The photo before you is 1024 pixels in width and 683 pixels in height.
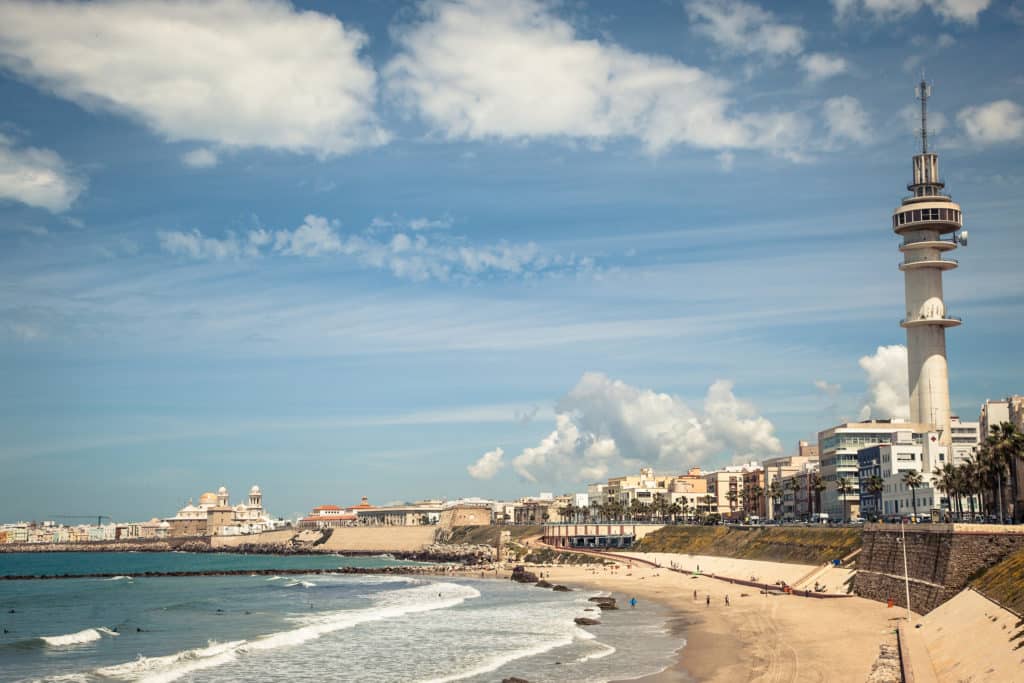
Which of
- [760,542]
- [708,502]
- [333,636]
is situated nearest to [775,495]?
[760,542]

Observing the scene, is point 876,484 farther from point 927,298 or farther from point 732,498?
point 732,498

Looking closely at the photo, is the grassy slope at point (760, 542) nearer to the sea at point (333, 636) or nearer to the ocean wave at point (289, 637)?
the sea at point (333, 636)

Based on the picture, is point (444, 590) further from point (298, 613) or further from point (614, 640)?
point (614, 640)

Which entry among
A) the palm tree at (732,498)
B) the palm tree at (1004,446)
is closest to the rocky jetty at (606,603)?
the palm tree at (1004,446)

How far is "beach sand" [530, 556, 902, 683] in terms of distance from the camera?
46188 mm

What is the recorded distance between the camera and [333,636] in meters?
67.0

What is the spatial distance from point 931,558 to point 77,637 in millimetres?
57267

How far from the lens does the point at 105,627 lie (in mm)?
76625

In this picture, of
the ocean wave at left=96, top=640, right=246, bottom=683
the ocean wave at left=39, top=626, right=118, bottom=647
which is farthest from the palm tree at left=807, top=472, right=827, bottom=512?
the ocean wave at left=39, top=626, right=118, bottom=647

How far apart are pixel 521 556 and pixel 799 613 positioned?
333 feet

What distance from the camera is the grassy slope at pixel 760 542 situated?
82.2 m

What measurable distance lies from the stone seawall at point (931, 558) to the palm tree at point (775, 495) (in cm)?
6462

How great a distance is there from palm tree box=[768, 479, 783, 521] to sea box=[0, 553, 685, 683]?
136 feet

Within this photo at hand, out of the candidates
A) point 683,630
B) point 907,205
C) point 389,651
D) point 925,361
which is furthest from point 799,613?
point 907,205
